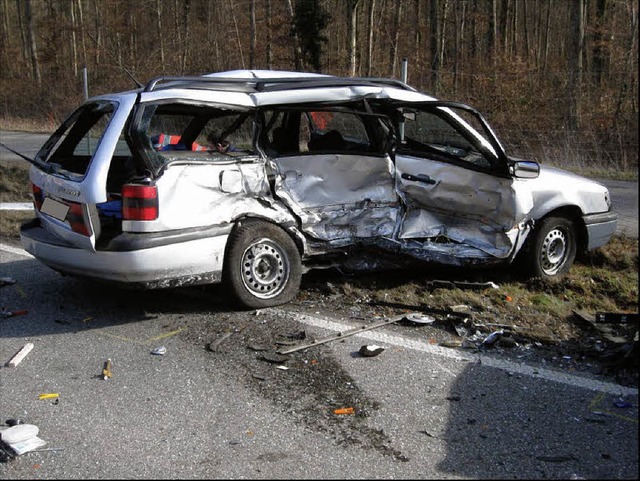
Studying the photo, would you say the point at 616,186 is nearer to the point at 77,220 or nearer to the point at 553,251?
the point at 553,251

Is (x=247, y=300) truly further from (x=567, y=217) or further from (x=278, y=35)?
(x=278, y=35)

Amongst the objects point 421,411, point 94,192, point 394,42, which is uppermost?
point 394,42

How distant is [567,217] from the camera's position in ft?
22.3

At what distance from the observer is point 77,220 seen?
544cm

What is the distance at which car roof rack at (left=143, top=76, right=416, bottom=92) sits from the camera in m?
5.75

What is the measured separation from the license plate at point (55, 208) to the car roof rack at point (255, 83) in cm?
116

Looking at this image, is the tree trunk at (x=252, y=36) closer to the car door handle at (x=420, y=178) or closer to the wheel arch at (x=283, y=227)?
the car door handle at (x=420, y=178)

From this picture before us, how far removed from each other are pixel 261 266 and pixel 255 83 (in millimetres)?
1646

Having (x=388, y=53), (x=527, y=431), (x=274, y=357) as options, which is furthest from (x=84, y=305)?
(x=388, y=53)

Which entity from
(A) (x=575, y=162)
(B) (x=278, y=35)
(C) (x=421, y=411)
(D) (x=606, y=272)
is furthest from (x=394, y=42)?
(C) (x=421, y=411)

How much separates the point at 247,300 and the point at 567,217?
3.28 m

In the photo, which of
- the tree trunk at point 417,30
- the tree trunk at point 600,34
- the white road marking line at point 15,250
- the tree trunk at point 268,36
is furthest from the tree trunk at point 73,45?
the white road marking line at point 15,250

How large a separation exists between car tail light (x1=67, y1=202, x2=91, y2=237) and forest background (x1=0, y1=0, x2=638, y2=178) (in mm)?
3035

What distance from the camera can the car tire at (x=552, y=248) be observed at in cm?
652
